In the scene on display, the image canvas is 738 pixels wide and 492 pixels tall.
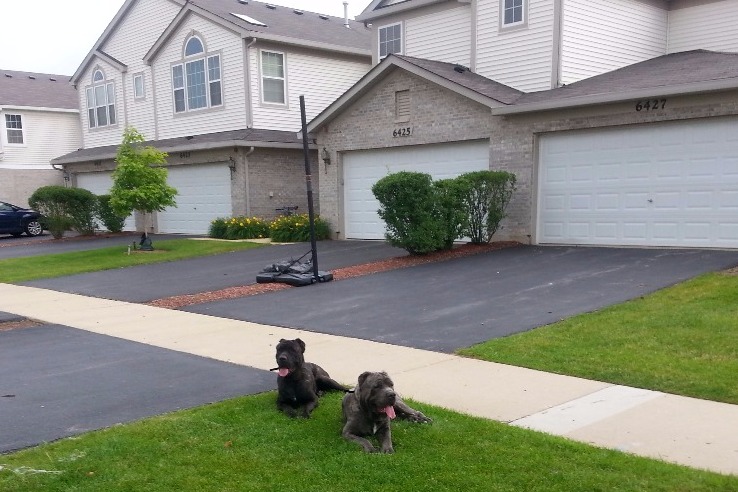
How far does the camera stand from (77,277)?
14.9m

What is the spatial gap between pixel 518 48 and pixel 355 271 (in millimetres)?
7884

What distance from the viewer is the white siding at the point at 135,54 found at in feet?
84.9

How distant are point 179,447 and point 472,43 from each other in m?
16.1

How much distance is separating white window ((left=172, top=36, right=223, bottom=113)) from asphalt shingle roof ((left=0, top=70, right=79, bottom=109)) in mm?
12640

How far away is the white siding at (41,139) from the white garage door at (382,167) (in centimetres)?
2095

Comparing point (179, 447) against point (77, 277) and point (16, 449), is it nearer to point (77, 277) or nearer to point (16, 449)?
point (16, 449)

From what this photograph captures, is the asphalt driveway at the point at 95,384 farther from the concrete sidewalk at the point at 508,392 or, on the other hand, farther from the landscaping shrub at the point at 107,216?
the landscaping shrub at the point at 107,216

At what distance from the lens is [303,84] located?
2403cm

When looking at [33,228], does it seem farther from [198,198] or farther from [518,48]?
[518,48]

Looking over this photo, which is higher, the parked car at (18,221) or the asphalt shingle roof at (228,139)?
the asphalt shingle roof at (228,139)

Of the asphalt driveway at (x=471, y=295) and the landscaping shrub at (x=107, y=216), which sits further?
the landscaping shrub at (x=107, y=216)

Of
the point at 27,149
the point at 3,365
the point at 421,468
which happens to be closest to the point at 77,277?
the point at 3,365

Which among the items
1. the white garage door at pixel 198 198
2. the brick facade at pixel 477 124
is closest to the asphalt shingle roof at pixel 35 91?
the white garage door at pixel 198 198

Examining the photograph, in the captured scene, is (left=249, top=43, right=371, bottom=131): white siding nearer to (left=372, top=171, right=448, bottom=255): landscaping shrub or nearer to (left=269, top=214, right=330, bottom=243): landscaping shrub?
(left=269, top=214, right=330, bottom=243): landscaping shrub
